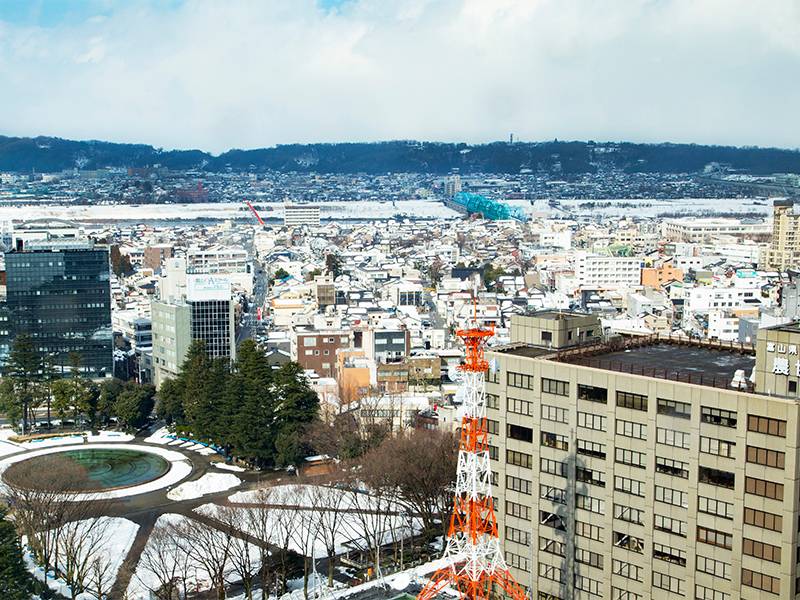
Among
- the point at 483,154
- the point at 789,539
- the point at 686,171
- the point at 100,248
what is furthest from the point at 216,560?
the point at 483,154

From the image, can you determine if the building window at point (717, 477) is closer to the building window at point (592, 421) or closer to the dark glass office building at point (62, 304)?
the building window at point (592, 421)

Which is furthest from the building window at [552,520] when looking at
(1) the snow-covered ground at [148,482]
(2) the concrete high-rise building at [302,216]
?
(2) the concrete high-rise building at [302,216]

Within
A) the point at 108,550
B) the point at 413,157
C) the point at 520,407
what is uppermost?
the point at 413,157

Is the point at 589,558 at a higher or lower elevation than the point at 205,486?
higher

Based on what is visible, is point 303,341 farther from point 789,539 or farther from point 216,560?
point 789,539

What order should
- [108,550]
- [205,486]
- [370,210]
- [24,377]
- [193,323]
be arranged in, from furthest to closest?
[370,210] → [193,323] → [24,377] → [205,486] → [108,550]

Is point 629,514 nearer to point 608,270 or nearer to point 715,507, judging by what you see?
point 715,507

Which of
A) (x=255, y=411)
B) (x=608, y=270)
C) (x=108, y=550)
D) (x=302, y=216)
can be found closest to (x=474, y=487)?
(x=108, y=550)

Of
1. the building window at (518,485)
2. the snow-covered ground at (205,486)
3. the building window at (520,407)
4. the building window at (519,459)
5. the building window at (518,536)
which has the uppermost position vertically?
the building window at (520,407)
